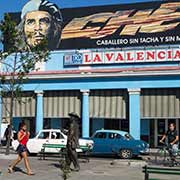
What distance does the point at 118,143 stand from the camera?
77.7 feet

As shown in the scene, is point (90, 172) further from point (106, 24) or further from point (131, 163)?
point (106, 24)

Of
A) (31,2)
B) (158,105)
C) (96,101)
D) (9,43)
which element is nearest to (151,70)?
(158,105)

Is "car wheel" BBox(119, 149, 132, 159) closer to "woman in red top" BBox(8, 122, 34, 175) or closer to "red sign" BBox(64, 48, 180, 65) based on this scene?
"red sign" BBox(64, 48, 180, 65)

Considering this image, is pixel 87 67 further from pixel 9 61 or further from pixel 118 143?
pixel 118 143

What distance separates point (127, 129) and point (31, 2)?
1238 cm

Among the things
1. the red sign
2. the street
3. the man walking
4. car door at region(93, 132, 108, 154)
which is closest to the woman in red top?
the street

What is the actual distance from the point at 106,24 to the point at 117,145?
11013mm

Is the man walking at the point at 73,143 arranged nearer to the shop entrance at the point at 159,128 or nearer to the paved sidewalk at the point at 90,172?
the paved sidewalk at the point at 90,172

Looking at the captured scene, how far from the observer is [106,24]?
3212cm

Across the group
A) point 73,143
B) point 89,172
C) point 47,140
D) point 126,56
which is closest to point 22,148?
point 73,143

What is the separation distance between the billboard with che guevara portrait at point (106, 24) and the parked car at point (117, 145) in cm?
820

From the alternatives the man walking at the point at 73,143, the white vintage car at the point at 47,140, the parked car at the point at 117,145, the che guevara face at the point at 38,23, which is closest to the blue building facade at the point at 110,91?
the che guevara face at the point at 38,23

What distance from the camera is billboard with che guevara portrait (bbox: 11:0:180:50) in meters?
30.3

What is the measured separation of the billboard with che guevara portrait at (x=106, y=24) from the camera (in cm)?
3033
